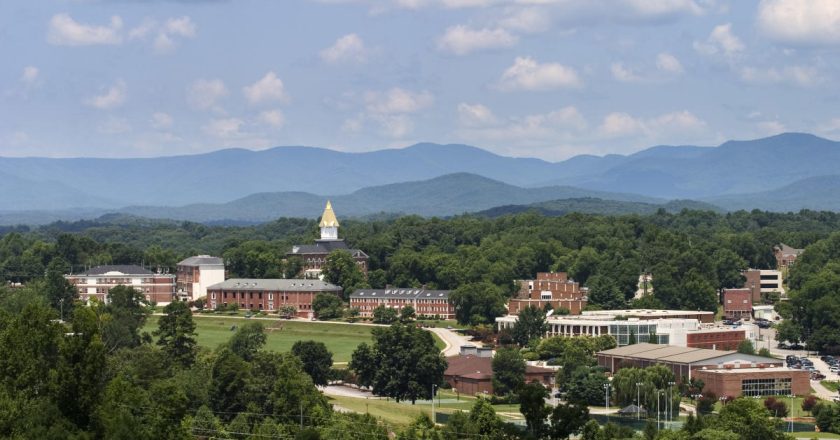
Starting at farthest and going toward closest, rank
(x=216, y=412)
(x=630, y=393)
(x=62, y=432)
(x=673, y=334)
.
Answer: (x=673, y=334)
(x=630, y=393)
(x=216, y=412)
(x=62, y=432)

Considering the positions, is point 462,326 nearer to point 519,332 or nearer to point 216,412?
point 519,332

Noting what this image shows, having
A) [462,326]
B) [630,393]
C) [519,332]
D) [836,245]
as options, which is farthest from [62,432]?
[836,245]

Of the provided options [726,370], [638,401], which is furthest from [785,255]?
[638,401]

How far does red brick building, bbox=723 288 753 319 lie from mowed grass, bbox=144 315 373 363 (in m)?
31.6

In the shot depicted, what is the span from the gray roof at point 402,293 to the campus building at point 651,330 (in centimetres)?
1338

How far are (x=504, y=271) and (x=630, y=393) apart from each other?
5281 centimetres

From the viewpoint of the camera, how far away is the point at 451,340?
111 m

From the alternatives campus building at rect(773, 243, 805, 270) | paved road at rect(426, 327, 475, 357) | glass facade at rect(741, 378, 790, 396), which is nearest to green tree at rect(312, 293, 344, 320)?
paved road at rect(426, 327, 475, 357)

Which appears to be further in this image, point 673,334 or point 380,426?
point 673,334

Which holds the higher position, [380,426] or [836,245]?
[836,245]

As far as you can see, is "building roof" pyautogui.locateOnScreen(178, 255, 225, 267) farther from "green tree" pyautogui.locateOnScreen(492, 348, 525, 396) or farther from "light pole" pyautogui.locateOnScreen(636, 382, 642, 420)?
"light pole" pyautogui.locateOnScreen(636, 382, 642, 420)

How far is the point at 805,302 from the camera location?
4532 inches

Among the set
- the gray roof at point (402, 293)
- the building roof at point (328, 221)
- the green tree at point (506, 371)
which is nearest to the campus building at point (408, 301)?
→ the gray roof at point (402, 293)

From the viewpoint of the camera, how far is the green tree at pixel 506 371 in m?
88.9
